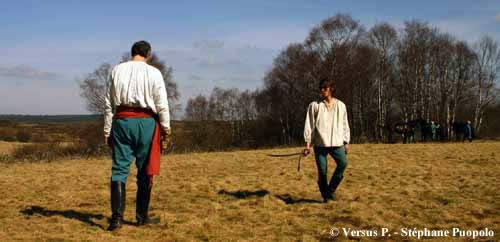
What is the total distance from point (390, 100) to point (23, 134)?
32.7 metres

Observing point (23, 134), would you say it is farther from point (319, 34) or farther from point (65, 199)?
point (65, 199)

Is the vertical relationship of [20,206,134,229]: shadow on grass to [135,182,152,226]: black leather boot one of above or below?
below

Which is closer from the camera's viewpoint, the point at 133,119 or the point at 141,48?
the point at 133,119

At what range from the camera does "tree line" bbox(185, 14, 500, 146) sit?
35.4 meters

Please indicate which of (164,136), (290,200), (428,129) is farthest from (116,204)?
(428,129)

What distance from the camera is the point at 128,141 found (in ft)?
14.0

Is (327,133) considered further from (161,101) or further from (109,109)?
(109,109)

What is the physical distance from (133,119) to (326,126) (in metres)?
2.55

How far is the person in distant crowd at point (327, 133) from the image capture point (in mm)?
5629

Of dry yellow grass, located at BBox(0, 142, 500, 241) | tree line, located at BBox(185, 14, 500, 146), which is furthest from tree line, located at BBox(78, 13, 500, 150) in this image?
dry yellow grass, located at BBox(0, 142, 500, 241)

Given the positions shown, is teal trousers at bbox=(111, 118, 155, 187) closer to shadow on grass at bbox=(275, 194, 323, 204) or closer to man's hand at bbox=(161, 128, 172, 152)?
man's hand at bbox=(161, 128, 172, 152)

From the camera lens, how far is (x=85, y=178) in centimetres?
901

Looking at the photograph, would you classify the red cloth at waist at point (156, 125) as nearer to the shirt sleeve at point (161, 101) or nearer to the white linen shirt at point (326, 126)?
the shirt sleeve at point (161, 101)

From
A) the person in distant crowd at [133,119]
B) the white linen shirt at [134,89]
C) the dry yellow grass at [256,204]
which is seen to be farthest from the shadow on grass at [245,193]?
the white linen shirt at [134,89]
